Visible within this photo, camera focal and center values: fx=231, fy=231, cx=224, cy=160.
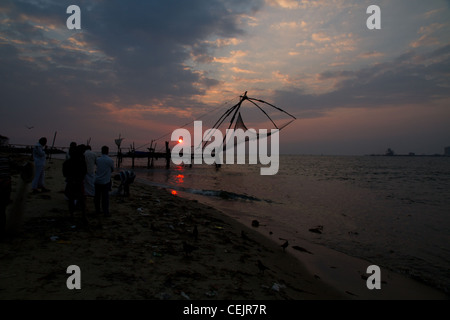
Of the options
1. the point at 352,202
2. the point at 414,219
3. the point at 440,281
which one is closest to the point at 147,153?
the point at 352,202

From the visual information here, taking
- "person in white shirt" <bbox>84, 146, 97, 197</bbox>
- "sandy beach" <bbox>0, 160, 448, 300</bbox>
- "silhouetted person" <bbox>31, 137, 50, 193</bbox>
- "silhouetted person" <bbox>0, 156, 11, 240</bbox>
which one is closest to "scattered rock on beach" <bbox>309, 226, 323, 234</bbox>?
"sandy beach" <bbox>0, 160, 448, 300</bbox>

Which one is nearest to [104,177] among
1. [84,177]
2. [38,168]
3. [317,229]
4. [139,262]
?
[84,177]

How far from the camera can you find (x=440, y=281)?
538 centimetres

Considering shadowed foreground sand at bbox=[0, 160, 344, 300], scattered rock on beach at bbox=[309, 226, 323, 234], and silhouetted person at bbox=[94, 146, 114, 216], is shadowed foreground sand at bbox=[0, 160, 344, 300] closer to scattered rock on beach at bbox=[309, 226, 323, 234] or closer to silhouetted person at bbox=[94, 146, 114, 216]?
silhouetted person at bbox=[94, 146, 114, 216]

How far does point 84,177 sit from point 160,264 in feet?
11.9

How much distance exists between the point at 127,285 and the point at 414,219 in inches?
508

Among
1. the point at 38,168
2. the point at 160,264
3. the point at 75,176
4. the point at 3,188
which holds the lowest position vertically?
the point at 160,264

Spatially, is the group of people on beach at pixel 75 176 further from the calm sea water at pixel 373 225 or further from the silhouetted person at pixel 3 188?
the calm sea water at pixel 373 225

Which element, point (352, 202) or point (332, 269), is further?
point (352, 202)

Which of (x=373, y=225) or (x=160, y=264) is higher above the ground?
(x=160, y=264)

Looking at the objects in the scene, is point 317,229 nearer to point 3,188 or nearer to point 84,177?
point 84,177

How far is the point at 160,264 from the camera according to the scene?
4.09m
